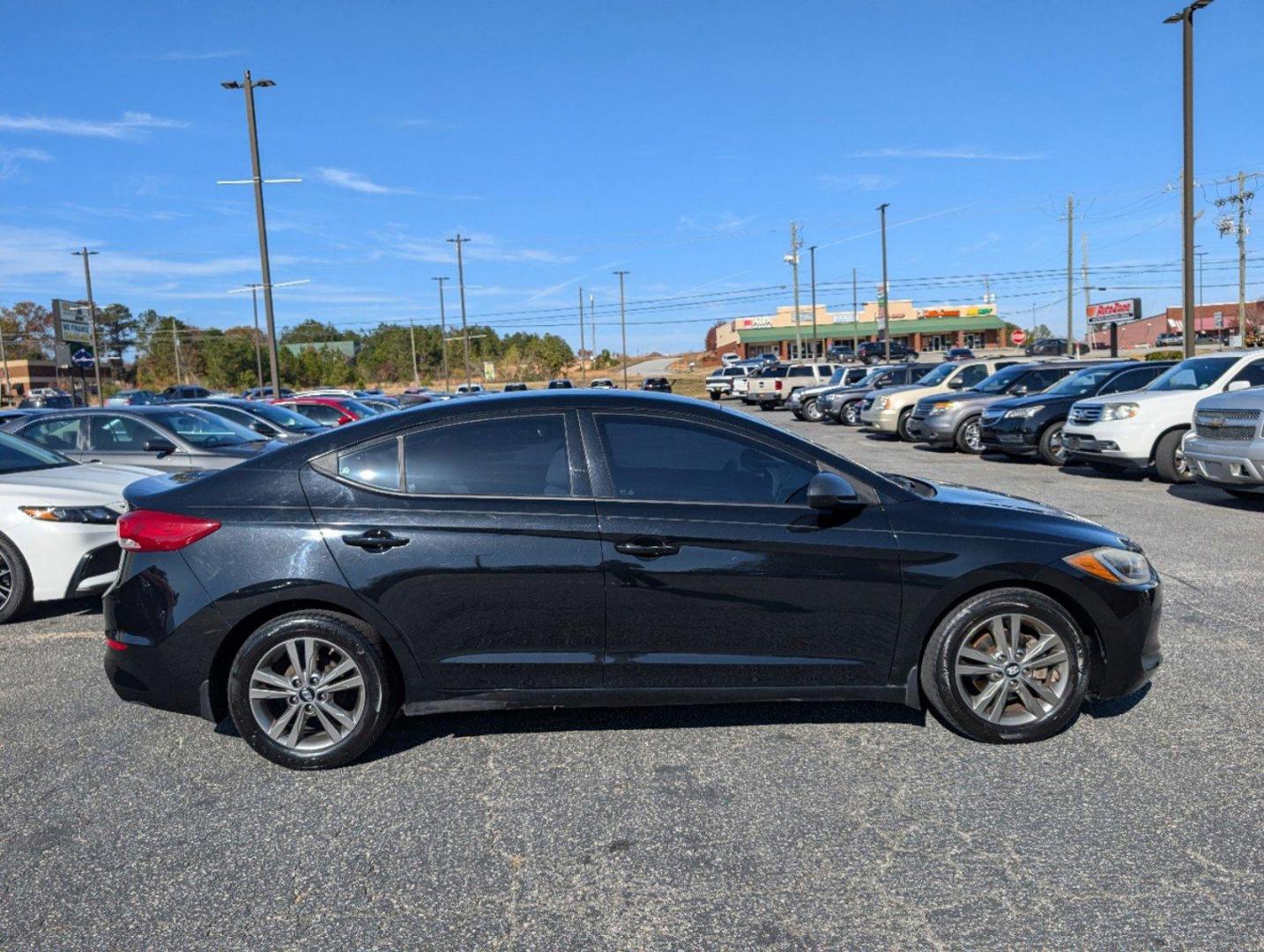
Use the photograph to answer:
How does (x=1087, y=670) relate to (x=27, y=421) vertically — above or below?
below

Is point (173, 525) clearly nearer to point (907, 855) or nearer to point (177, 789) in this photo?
point (177, 789)

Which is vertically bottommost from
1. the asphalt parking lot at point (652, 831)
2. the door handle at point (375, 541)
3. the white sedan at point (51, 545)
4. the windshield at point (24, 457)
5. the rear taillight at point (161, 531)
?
the asphalt parking lot at point (652, 831)

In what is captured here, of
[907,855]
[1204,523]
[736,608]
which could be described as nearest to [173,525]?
[736,608]

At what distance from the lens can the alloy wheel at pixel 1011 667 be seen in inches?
174

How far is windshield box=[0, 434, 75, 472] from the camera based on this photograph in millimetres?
7855

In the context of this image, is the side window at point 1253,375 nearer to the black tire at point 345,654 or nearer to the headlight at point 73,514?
the black tire at point 345,654

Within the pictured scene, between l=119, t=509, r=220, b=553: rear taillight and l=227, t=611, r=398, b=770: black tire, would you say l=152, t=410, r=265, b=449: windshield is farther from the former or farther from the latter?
l=227, t=611, r=398, b=770: black tire

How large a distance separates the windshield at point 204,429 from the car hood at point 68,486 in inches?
117

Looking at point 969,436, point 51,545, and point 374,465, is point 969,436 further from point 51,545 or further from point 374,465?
point 374,465

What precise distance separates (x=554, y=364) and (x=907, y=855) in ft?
317

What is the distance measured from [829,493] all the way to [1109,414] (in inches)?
443

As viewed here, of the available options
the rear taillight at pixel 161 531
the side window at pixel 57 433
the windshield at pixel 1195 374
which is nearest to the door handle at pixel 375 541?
the rear taillight at pixel 161 531

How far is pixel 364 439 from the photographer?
4539 millimetres

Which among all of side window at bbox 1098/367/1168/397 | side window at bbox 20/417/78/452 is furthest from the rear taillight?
side window at bbox 1098/367/1168/397
